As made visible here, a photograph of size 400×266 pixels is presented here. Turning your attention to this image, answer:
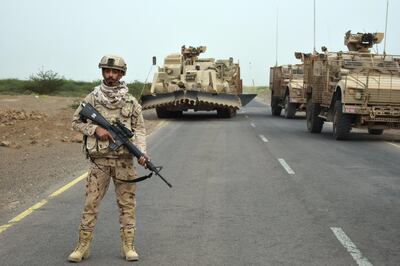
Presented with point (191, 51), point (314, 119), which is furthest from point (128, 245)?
point (191, 51)

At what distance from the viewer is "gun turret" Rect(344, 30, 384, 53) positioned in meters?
20.8

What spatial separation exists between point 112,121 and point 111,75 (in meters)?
0.40

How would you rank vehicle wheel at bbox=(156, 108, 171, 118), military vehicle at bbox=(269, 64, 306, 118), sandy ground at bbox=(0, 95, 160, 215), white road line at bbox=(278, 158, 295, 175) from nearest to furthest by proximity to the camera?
sandy ground at bbox=(0, 95, 160, 215), white road line at bbox=(278, 158, 295, 175), military vehicle at bbox=(269, 64, 306, 118), vehicle wheel at bbox=(156, 108, 171, 118)

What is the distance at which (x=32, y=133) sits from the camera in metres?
17.9

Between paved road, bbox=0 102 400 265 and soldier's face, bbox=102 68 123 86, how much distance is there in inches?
61.6

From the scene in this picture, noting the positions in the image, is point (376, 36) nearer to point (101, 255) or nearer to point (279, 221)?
point (279, 221)

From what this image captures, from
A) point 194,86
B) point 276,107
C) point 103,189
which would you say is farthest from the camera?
point 276,107

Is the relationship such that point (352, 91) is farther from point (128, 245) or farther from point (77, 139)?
point (128, 245)

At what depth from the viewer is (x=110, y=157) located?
5.46 meters

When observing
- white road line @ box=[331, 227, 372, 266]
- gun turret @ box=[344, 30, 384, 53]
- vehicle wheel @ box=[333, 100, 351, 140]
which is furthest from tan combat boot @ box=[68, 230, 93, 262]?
gun turret @ box=[344, 30, 384, 53]

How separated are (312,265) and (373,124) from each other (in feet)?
39.7

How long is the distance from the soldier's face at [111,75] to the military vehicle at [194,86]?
65.3 feet

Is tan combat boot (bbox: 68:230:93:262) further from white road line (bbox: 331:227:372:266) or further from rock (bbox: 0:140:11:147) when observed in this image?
rock (bbox: 0:140:11:147)

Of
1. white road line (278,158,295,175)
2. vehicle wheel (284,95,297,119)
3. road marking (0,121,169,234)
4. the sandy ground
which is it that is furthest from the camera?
vehicle wheel (284,95,297,119)
